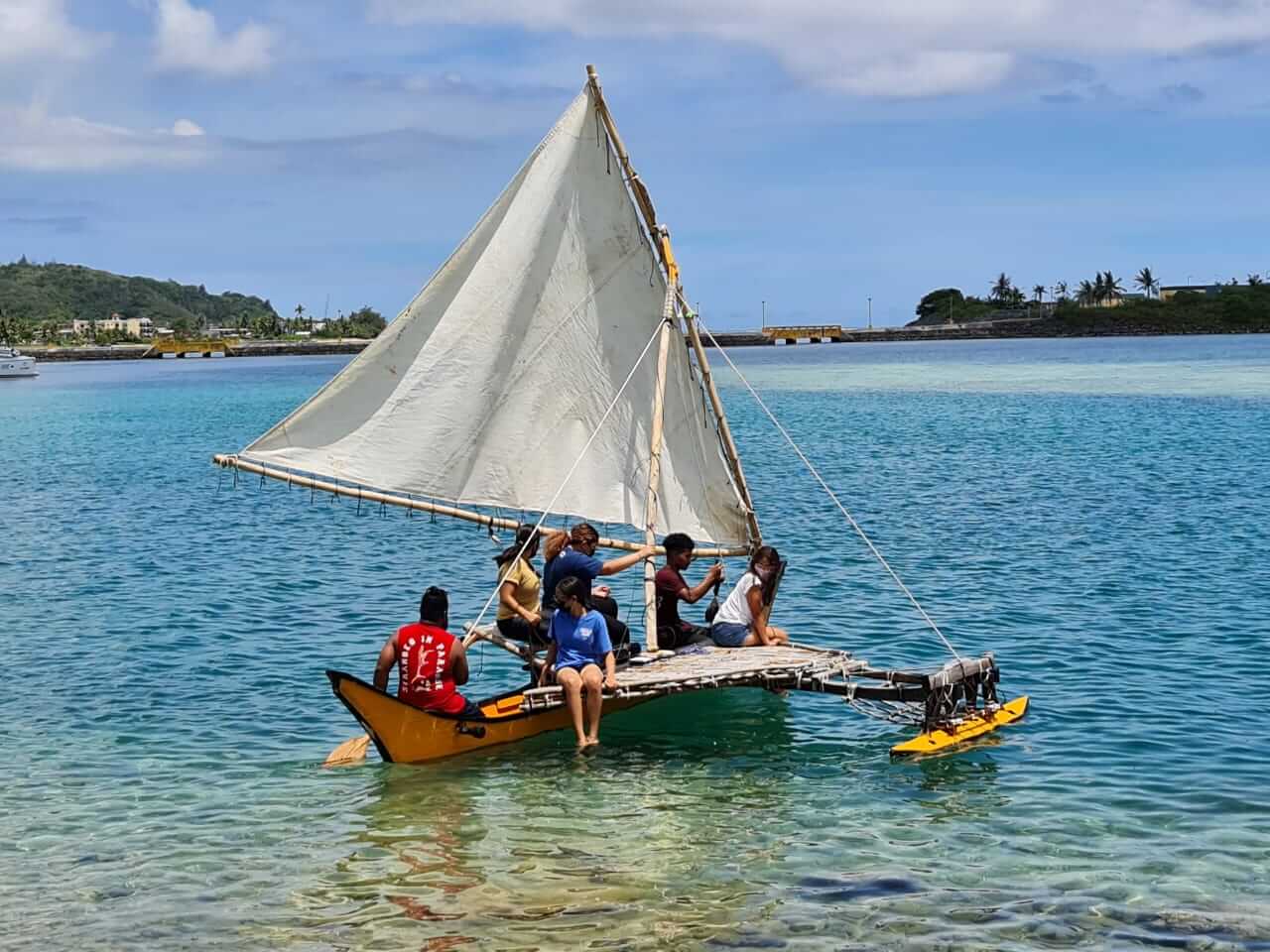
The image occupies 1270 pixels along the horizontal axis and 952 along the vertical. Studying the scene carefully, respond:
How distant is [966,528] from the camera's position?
35250 mm

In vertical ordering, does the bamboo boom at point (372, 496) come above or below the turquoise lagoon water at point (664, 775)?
above

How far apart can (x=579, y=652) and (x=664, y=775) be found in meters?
1.65

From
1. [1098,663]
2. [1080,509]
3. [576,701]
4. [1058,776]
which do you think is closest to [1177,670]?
[1098,663]

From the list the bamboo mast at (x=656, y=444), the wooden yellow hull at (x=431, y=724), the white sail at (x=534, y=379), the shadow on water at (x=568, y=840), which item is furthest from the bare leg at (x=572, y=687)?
the white sail at (x=534, y=379)

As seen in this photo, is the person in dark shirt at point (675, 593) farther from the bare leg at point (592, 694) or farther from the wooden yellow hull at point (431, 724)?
the bare leg at point (592, 694)

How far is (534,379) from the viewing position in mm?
18859

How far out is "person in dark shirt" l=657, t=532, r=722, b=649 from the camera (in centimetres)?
1800

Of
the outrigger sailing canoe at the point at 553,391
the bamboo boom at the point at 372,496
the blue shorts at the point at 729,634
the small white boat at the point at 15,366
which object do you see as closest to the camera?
the bamboo boom at the point at 372,496

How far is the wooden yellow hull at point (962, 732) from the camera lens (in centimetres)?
1677

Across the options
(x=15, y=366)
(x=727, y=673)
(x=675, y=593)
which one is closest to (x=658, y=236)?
(x=675, y=593)

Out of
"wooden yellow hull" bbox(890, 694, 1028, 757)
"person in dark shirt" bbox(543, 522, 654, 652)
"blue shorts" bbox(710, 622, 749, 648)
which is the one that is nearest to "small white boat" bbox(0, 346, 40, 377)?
"person in dark shirt" bbox(543, 522, 654, 652)

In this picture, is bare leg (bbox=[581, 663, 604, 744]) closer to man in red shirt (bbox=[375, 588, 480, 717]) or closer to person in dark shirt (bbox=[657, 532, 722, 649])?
man in red shirt (bbox=[375, 588, 480, 717])

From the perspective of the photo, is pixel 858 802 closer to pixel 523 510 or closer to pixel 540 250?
pixel 523 510

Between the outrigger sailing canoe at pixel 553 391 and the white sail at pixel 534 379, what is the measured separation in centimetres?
2
